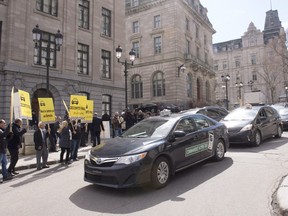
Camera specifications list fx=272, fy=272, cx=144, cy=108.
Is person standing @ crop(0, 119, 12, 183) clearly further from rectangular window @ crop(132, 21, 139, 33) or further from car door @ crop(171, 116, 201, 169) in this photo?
rectangular window @ crop(132, 21, 139, 33)

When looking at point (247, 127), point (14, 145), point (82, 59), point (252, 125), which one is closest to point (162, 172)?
point (14, 145)

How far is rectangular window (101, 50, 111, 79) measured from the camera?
84.1 feet

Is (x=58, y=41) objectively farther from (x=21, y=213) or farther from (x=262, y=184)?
(x=262, y=184)

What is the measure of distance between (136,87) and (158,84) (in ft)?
13.7

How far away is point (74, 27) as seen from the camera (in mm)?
22766

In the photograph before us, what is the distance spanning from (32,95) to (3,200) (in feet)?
47.3

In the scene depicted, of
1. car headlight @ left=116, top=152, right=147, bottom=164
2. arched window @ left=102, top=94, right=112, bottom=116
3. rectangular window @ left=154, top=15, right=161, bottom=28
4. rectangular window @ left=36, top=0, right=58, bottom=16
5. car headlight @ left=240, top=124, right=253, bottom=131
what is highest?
rectangular window @ left=154, top=15, right=161, bottom=28

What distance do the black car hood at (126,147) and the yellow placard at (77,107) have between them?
5261 millimetres

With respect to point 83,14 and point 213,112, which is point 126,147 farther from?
point 83,14

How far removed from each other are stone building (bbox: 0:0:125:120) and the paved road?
341 inches

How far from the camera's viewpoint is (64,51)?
21.8 m

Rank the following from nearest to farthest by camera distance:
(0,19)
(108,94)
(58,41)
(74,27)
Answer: (58,41) → (0,19) → (74,27) → (108,94)

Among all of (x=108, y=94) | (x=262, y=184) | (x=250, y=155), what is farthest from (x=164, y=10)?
(x=262, y=184)

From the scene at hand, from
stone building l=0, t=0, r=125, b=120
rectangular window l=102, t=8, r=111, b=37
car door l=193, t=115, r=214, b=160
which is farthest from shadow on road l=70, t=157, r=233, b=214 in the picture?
rectangular window l=102, t=8, r=111, b=37
